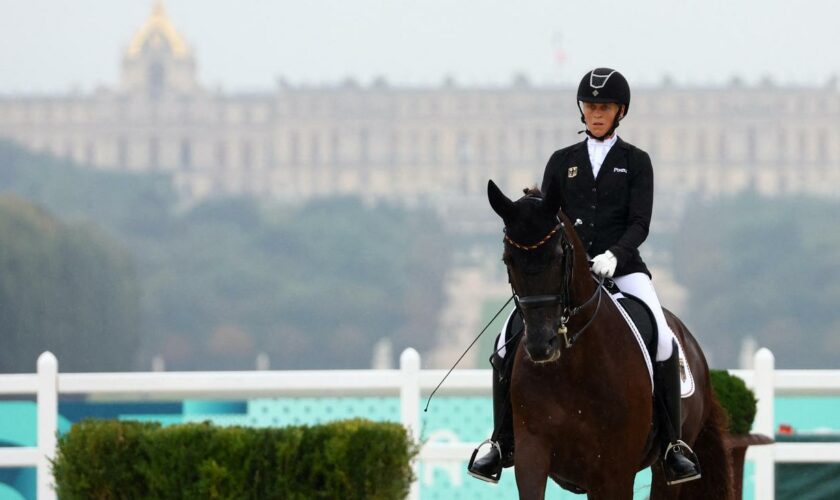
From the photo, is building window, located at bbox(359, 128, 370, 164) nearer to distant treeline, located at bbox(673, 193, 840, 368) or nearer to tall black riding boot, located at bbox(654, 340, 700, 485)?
distant treeline, located at bbox(673, 193, 840, 368)

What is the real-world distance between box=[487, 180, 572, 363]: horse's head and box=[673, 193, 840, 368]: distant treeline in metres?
96.0

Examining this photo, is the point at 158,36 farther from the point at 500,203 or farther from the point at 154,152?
the point at 500,203

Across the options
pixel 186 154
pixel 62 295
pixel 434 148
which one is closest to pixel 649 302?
pixel 62 295

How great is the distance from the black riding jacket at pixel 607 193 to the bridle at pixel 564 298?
50cm

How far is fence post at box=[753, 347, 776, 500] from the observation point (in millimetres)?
10758

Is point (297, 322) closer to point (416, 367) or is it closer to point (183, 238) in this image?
point (183, 238)

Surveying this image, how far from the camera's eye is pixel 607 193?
6984 mm

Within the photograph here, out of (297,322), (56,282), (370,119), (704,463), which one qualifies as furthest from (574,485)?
(370,119)

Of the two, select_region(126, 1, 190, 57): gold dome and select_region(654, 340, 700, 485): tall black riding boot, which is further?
select_region(126, 1, 190, 57): gold dome

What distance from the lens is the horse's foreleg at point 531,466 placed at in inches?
240

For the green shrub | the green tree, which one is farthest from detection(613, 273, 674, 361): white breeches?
the green tree

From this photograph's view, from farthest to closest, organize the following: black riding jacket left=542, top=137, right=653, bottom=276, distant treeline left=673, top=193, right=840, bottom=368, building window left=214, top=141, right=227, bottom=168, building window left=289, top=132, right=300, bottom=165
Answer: building window left=214, top=141, right=227, bottom=168
building window left=289, top=132, right=300, bottom=165
distant treeline left=673, top=193, right=840, bottom=368
black riding jacket left=542, top=137, right=653, bottom=276

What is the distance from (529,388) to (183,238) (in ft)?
380

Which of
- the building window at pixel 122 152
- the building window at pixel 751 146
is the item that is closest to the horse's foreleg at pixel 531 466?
the building window at pixel 751 146
